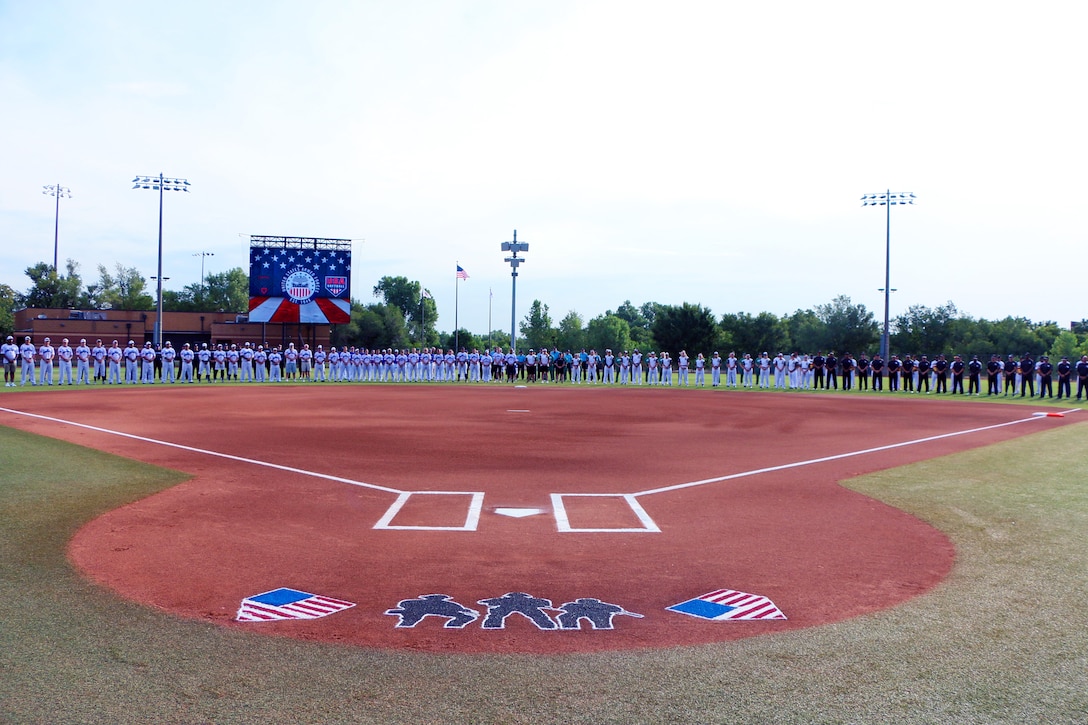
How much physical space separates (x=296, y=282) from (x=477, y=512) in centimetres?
4400

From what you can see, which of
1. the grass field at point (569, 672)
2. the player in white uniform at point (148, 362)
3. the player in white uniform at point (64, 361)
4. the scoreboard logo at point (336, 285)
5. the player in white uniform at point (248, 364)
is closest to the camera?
the grass field at point (569, 672)

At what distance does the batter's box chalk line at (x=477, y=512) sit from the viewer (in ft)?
28.1

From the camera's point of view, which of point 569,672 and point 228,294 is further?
point 228,294

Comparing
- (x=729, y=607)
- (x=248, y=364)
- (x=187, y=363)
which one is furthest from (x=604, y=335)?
(x=729, y=607)

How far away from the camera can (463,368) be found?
156 ft

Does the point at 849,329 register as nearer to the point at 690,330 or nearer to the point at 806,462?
the point at 690,330

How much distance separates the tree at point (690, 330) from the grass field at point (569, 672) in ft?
245

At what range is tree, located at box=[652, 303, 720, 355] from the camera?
80.4m

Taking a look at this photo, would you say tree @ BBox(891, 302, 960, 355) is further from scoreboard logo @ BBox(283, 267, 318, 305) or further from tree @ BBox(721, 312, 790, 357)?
scoreboard logo @ BBox(283, 267, 318, 305)

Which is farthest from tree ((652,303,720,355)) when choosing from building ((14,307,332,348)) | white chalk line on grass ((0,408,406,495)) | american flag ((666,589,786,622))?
american flag ((666,589,786,622))

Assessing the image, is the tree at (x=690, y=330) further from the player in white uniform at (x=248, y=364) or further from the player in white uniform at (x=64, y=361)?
the player in white uniform at (x=64, y=361)

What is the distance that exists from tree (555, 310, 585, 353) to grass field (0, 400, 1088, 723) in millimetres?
83850

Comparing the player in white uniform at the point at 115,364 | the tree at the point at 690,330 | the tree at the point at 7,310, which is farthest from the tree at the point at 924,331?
the tree at the point at 7,310

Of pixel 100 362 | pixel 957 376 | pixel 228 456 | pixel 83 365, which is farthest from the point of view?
pixel 100 362
